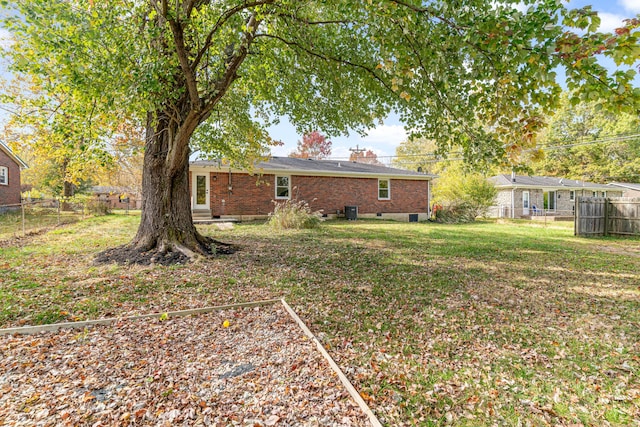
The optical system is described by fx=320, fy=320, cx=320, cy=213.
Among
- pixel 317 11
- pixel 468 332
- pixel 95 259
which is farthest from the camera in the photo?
pixel 317 11

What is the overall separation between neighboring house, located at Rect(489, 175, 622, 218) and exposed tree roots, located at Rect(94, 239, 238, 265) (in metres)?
25.3

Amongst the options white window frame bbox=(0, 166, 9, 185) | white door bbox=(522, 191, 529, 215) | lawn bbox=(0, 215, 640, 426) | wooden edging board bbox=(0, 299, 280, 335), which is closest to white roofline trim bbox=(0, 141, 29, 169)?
white window frame bbox=(0, 166, 9, 185)

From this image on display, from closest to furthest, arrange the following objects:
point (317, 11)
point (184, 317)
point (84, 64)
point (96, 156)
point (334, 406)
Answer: point (334, 406), point (184, 317), point (84, 64), point (96, 156), point (317, 11)

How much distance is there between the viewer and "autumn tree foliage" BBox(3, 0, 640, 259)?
2887 mm

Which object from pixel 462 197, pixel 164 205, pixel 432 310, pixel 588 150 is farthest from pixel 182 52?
pixel 588 150

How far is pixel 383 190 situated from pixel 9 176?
886 inches

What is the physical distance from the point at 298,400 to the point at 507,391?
1.65 meters

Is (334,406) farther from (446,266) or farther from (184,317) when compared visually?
(446,266)

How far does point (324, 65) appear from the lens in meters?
6.50

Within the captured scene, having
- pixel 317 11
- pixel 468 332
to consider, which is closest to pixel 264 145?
pixel 317 11

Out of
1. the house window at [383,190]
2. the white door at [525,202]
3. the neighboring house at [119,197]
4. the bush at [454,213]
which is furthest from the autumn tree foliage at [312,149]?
the bush at [454,213]

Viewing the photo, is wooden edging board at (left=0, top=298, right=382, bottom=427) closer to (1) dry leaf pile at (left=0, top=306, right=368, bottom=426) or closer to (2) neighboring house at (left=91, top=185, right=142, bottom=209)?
(1) dry leaf pile at (left=0, top=306, right=368, bottom=426)

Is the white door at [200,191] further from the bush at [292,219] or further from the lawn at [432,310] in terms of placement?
the lawn at [432,310]

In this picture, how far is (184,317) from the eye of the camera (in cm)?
383
